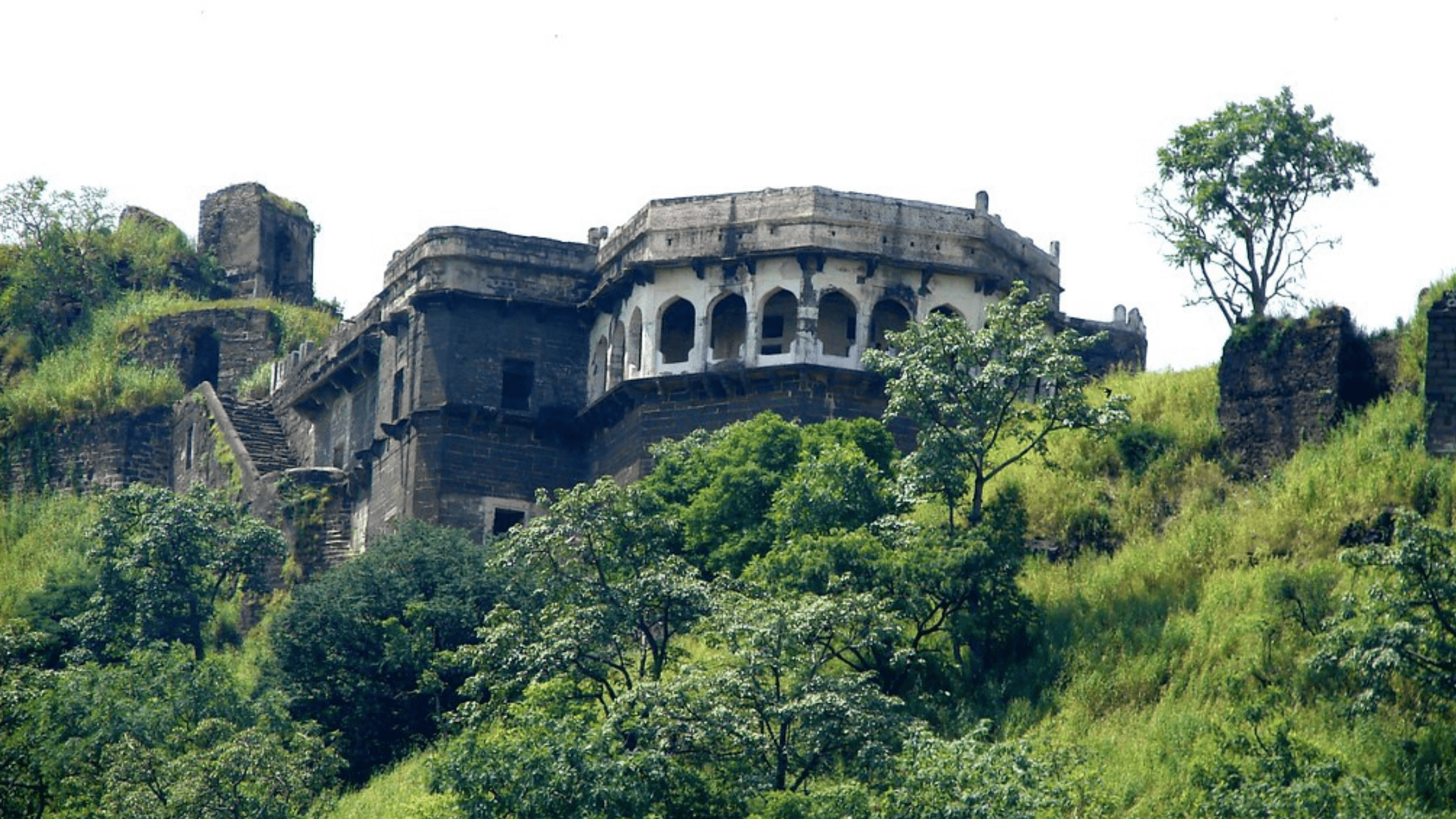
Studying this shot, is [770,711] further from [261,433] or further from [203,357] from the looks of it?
[203,357]

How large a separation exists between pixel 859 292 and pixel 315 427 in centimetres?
1300

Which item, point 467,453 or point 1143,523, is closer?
point 1143,523

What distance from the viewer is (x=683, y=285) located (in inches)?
1672

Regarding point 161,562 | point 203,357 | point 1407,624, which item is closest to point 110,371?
point 203,357

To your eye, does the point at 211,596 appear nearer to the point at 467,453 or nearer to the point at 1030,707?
the point at 467,453

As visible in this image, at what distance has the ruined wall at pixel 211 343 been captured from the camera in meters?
56.9

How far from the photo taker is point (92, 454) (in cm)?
5516

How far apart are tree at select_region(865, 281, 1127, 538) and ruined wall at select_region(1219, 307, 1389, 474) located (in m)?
1.81

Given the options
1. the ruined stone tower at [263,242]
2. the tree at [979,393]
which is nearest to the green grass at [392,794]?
the tree at [979,393]

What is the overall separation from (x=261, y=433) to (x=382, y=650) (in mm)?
16116

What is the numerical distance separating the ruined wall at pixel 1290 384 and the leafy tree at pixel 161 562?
15.0 metres

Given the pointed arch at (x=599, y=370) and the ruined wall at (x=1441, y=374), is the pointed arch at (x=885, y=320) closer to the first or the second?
the pointed arch at (x=599, y=370)

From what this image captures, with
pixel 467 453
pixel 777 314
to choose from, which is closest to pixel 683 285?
pixel 777 314

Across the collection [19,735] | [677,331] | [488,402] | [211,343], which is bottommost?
[19,735]
